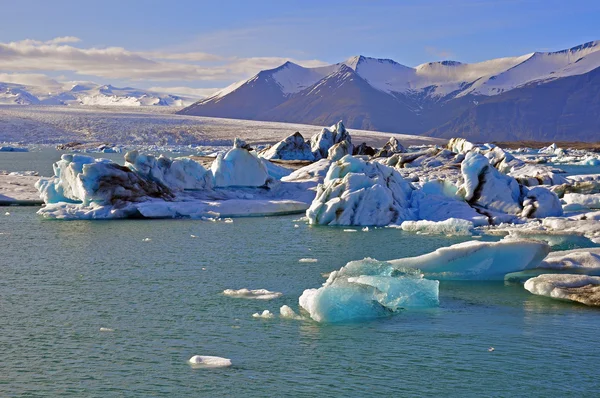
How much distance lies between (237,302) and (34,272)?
526cm

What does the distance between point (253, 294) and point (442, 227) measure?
1013 centimetres

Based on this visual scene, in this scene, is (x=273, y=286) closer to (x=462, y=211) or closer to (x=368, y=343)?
(x=368, y=343)

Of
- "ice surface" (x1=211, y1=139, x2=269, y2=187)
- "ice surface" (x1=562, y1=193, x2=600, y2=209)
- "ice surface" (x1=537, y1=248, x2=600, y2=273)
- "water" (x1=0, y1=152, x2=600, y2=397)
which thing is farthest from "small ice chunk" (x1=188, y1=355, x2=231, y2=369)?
"ice surface" (x1=562, y1=193, x2=600, y2=209)

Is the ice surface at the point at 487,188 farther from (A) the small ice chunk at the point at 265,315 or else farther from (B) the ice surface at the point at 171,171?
(A) the small ice chunk at the point at 265,315

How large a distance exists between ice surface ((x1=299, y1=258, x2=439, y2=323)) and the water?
0.29 meters

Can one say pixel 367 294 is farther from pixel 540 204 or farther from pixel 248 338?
pixel 540 204

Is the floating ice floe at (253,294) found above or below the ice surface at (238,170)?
below

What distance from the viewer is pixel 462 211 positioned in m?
24.6

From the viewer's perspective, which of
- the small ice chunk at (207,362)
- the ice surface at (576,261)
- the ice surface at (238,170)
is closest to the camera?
the small ice chunk at (207,362)

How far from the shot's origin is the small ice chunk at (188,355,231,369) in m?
9.73

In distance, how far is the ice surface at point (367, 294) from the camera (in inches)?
472

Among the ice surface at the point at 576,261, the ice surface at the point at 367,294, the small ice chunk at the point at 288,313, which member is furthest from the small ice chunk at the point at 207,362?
the ice surface at the point at 576,261

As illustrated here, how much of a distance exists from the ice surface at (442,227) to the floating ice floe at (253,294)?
9.77 meters

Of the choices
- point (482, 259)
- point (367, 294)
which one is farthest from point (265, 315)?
point (482, 259)
